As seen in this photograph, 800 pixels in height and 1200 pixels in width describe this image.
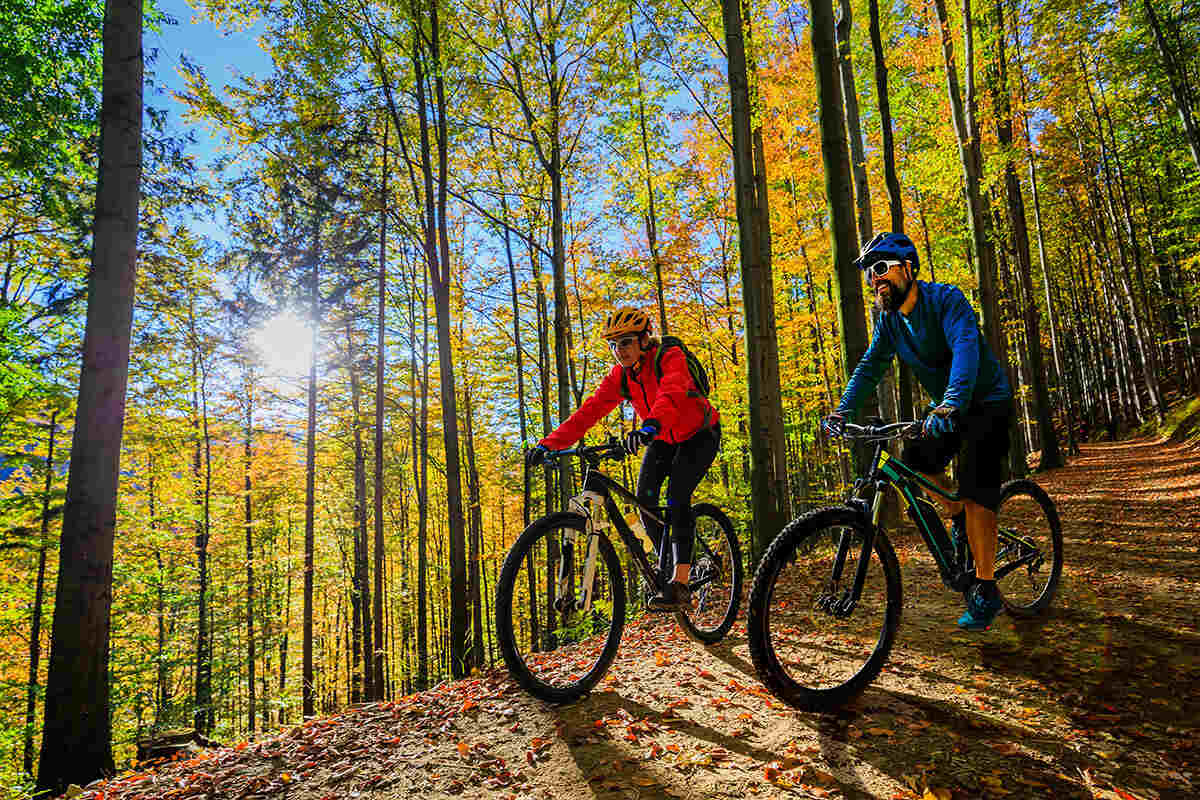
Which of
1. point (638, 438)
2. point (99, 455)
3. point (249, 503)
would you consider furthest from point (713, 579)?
point (249, 503)

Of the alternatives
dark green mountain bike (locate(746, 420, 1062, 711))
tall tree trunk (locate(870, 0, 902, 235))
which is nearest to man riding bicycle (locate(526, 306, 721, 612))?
dark green mountain bike (locate(746, 420, 1062, 711))

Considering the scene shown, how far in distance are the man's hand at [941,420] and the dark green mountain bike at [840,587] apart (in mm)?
96

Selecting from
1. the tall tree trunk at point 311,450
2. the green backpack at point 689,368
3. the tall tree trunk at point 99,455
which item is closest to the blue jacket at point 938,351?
the green backpack at point 689,368

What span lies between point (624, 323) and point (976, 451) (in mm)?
2381

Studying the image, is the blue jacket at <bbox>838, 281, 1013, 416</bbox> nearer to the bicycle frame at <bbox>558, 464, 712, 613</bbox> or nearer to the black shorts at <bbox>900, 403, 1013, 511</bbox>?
the black shorts at <bbox>900, 403, 1013, 511</bbox>

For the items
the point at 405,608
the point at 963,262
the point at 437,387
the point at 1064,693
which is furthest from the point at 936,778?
the point at 405,608

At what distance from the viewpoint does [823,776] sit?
2.18 m

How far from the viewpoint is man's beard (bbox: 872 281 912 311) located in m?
3.18

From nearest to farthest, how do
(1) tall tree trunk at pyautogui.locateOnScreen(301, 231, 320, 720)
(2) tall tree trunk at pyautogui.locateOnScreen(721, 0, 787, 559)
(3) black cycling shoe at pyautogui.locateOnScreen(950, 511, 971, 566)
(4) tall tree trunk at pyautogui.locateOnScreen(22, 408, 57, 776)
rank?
1. (3) black cycling shoe at pyautogui.locateOnScreen(950, 511, 971, 566)
2. (2) tall tree trunk at pyautogui.locateOnScreen(721, 0, 787, 559)
3. (4) tall tree trunk at pyautogui.locateOnScreen(22, 408, 57, 776)
4. (1) tall tree trunk at pyautogui.locateOnScreen(301, 231, 320, 720)

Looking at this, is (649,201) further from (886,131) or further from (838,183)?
(838,183)

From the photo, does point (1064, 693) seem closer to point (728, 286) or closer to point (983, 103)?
point (728, 286)

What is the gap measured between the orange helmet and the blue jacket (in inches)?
58.1

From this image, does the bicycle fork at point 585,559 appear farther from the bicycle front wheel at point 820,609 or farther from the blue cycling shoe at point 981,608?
the blue cycling shoe at point 981,608

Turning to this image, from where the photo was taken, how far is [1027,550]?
12.7 feet
